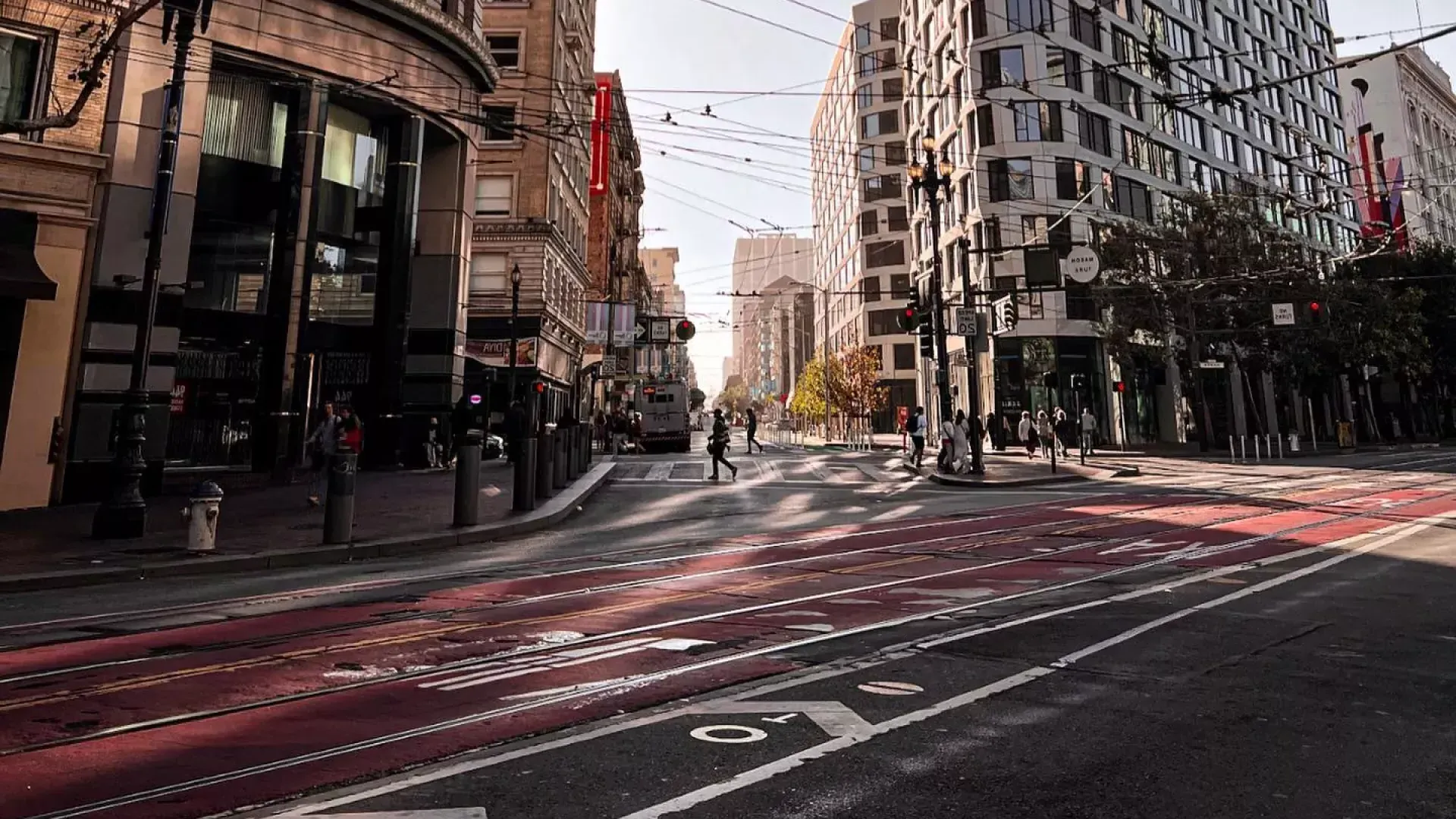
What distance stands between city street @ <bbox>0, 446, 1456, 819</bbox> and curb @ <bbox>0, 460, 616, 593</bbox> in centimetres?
54

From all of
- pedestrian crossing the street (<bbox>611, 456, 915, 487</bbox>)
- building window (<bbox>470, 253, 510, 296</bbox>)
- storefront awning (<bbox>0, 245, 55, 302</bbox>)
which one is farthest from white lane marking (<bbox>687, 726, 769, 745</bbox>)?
building window (<bbox>470, 253, 510, 296</bbox>)

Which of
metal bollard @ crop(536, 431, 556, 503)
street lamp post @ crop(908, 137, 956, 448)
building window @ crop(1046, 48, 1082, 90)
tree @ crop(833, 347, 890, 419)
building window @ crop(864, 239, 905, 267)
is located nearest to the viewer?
metal bollard @ crop(536, 431, 556, 503)

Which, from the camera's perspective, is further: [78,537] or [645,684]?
[78,537]

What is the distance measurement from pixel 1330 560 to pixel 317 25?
23675mm

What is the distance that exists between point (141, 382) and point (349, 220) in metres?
11.7

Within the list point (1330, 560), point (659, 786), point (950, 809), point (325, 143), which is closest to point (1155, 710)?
point (950, 809)

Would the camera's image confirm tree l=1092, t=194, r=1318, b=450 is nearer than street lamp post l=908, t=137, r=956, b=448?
No

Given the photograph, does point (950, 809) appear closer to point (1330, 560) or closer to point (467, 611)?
point (467, 611)

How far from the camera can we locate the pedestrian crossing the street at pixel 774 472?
21609 millimetres

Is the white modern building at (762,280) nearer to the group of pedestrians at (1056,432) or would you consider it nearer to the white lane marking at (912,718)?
the group of pedestrians at (1056,432)

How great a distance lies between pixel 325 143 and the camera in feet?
66.8

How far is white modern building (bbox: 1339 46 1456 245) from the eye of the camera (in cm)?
6488

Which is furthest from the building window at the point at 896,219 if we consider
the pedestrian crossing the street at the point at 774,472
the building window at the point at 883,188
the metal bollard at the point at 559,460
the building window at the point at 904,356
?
the metal bollard at the point at 559,460

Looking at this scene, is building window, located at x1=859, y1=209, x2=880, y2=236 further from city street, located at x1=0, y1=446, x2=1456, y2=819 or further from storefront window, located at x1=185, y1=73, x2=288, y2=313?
city street, located at x1=0, y1=446, x2=1456, y2=819
